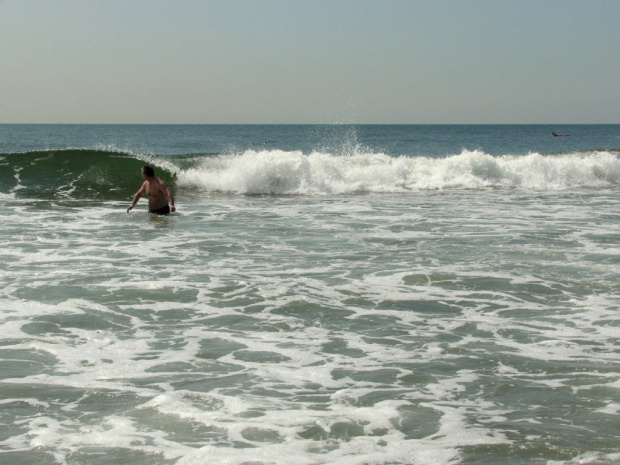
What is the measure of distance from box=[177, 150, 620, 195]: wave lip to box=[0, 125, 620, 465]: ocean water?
8.00 meters

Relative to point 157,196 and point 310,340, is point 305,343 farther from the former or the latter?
point 157,196

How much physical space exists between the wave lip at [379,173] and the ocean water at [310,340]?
7998mm

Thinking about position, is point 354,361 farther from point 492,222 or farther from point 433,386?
point 492,222

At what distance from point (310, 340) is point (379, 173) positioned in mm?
19435

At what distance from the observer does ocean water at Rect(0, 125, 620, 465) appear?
449 centimetres

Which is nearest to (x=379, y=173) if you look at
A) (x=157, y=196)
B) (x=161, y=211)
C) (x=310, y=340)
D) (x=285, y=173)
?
(x=285, y=173)

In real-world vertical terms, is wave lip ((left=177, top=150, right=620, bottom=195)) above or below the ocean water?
above

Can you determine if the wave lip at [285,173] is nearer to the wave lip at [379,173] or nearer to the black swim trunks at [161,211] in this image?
the wave lip at [379,173]

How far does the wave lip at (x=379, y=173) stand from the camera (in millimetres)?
23469

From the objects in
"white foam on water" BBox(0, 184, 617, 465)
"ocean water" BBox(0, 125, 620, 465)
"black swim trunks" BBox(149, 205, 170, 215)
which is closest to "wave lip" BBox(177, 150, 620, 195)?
"black swim trunks" BBox(149, 205, 170, 215)

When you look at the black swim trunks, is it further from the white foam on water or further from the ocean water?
the white foam on water

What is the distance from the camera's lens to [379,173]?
84.0 feet

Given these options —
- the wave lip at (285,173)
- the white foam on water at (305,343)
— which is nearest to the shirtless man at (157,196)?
the white foam on water at (305,343)

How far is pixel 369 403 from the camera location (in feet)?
16.6
